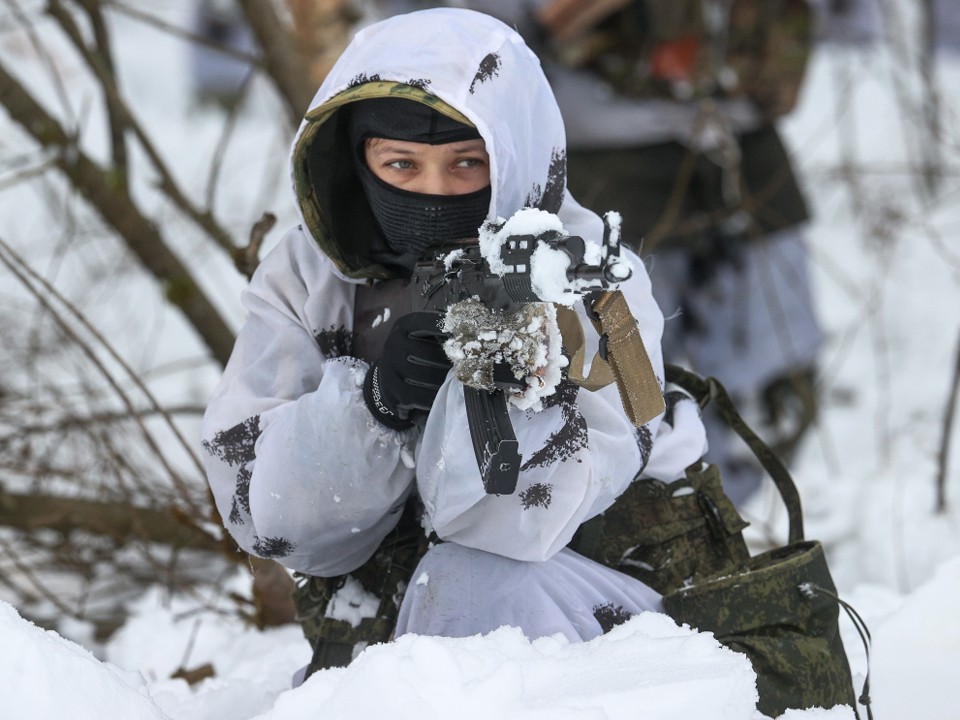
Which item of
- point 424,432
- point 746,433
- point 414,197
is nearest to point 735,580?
point 746,433

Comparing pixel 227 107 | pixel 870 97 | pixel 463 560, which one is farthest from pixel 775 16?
pixel 227 107

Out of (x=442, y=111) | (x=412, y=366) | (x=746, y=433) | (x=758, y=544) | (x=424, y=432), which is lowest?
(x=758, y=544)

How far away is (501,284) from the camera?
1.54 metres

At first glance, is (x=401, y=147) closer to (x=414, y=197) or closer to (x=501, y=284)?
(x=414, y=197)

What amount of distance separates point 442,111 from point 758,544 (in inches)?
79.4

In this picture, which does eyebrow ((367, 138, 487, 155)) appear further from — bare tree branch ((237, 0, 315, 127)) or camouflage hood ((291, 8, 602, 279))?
bare tree branch ((237, 0, 315, 127))

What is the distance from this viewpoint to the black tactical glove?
1663mm

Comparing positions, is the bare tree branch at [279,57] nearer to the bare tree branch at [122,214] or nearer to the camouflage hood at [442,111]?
the bare tree branch at [122,214]

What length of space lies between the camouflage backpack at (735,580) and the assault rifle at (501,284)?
33cm

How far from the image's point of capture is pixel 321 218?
1.89 metres

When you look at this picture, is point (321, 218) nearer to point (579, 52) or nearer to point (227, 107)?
point (579, 52)

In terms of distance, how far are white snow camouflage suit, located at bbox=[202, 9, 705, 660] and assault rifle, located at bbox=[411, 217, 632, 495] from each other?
47 mm

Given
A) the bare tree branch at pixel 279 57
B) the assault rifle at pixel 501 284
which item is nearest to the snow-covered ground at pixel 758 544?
the assault rifle at pixel 501 284

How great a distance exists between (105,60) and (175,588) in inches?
64.3
